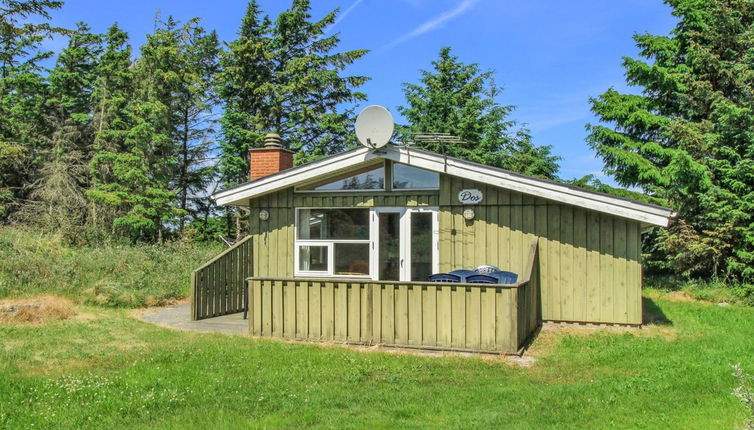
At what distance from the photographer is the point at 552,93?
19.0 metres

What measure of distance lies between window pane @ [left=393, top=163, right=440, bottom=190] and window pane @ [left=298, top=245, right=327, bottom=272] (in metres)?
1.96

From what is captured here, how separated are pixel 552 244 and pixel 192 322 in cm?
640

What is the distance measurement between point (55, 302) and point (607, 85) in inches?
642

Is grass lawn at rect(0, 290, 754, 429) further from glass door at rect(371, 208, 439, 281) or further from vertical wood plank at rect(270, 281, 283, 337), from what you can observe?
glass door at rect(371, 208, 439, 281)

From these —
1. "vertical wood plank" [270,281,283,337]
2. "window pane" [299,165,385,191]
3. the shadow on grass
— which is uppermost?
"window pane" [299,165,385,191]

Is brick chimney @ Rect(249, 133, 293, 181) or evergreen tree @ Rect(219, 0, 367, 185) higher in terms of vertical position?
evergreen tree @ Rect(219, 0, 367, 185)

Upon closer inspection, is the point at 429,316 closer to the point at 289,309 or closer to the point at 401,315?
the point at 401,315

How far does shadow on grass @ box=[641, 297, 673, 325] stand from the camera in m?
9.10

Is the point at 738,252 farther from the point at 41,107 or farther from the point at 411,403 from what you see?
the point at 41,107

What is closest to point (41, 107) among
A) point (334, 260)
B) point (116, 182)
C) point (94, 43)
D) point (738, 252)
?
point (94, 43)

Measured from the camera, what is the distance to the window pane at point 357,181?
973 centimetres

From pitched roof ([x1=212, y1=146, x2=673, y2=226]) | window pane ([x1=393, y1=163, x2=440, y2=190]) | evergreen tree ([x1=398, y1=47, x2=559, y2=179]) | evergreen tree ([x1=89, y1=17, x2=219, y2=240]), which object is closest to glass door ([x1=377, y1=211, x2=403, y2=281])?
A: window pane ([x1=393, y1=163, x2=440, y2=190])

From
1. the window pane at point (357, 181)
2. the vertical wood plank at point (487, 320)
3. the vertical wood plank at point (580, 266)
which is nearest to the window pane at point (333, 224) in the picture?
the window pane at point (357, 181)

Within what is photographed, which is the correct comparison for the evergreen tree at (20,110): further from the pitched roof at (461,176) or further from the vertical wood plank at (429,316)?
the vertical wood plank at (429,316)
